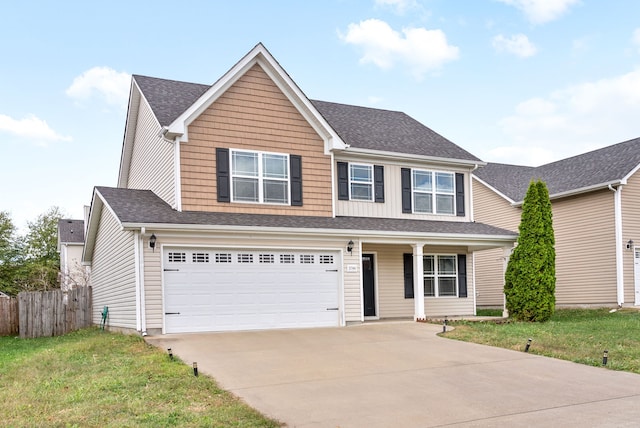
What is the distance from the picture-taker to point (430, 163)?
1897cm

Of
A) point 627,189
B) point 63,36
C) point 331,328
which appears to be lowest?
point 331,328

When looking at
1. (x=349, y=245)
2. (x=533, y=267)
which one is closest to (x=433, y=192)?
(x=533, y=267)

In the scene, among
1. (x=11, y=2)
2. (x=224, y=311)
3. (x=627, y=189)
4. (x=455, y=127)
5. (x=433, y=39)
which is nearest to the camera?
(x=224, y=311)

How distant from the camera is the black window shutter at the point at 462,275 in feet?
64.3

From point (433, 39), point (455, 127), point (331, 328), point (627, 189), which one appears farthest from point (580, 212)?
point (331, 328)

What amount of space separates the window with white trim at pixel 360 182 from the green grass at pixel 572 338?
4803 mm

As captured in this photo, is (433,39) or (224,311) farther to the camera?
(433,39)

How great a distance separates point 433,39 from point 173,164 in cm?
1350

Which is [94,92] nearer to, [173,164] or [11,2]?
[11,2]

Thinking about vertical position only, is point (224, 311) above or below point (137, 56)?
below

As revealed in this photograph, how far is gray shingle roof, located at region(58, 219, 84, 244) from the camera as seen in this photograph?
121 ft

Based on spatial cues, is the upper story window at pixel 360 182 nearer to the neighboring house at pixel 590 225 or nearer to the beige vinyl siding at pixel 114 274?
the neighboring house at pixel 590 225

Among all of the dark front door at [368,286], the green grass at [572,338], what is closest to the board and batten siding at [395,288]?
the dark front door at [368,286]

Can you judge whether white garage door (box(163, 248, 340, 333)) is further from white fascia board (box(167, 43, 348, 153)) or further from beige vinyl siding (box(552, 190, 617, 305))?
beige vinyl siding (box(552, 190, 617, 305))
